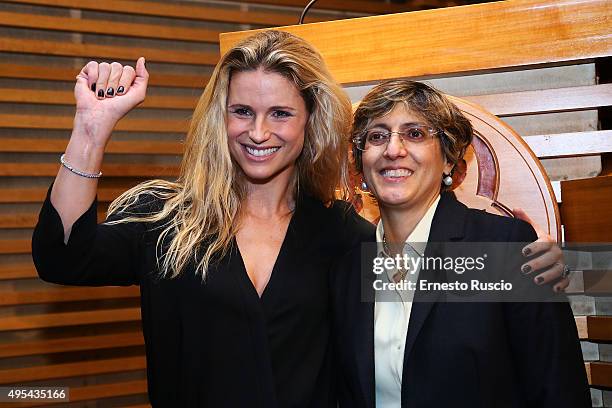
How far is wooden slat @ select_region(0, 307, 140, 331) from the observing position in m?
3.86

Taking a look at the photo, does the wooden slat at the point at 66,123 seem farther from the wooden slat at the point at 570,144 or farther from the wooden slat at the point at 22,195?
the wooden slat at the point at 570,144

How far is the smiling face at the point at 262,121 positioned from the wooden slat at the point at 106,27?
2102 mm

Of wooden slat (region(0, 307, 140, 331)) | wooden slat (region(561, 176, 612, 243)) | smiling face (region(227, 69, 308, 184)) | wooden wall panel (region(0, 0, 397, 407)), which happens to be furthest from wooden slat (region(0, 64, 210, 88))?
wooden slat (region(561, 176, 612, 243))

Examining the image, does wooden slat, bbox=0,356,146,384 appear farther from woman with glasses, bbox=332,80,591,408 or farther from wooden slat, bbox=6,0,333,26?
woman with glasses, bbox=332,80,591,408

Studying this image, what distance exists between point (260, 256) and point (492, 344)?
0.64 metres

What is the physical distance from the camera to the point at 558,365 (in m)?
1.77

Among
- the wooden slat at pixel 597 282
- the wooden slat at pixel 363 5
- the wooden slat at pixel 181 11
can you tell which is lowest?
the wooden slat at pixel 597 282

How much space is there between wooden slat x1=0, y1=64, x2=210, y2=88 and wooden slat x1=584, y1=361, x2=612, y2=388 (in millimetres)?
2723

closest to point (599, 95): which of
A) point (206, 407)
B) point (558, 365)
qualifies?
point (558, 365)

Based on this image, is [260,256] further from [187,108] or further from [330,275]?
[187,108]

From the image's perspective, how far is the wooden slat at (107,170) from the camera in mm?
3891

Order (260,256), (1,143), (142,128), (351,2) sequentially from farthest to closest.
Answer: (351,2) → (142,128) → (1,143) → (260,256)

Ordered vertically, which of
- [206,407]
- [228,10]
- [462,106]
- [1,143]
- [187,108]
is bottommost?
[206,407]

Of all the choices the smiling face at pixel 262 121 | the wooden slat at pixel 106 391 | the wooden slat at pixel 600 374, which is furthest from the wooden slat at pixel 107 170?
the wooden slat at pixel 600 374
